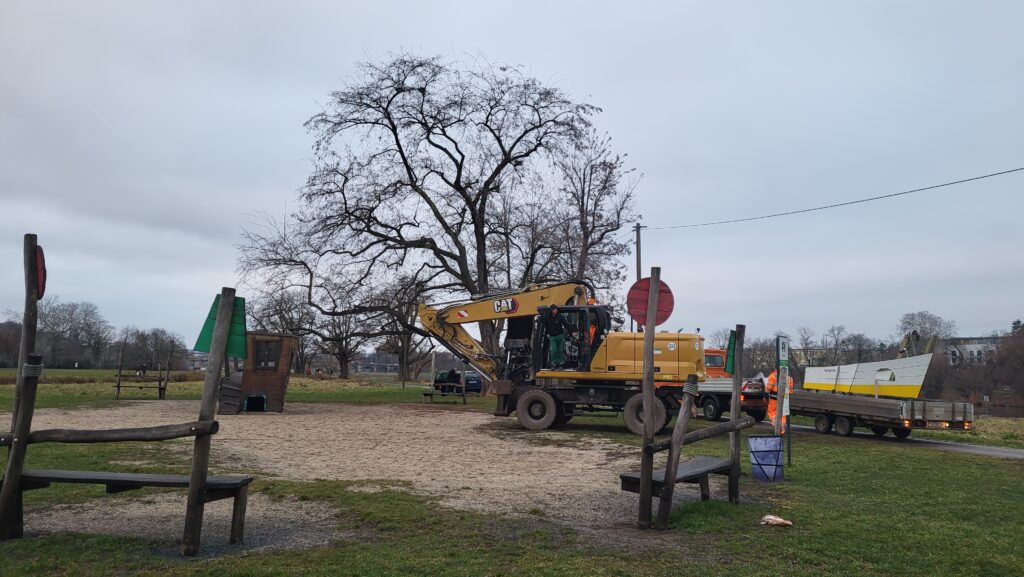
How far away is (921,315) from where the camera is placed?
89688 millimetres

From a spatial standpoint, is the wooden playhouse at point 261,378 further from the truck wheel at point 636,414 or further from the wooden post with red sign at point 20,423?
the wooden post with red sign at point 20,423

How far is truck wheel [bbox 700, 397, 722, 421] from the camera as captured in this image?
2088 cm

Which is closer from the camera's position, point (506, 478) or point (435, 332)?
point (506, 478)

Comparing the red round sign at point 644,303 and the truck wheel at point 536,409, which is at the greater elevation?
the red round sign at point 644,303

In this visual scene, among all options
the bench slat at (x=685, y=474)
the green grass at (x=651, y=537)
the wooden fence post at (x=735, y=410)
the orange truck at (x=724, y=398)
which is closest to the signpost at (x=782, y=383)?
the green grass at (x=651, y=537)

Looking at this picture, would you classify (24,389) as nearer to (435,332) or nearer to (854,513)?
(854,513)

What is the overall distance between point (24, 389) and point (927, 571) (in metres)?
6.92

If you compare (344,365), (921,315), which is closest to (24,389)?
(344,365)

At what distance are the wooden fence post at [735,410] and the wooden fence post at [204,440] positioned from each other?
525cm

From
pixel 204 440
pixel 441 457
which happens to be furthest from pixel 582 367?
pixel 204 440

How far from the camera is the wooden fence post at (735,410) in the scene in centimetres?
764

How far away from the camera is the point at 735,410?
8.21 meters

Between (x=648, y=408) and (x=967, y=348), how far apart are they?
127 meters

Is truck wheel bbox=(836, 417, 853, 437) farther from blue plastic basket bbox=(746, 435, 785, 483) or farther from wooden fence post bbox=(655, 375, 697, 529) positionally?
wooden fence post bbox=(655, 375, 697, 529)
